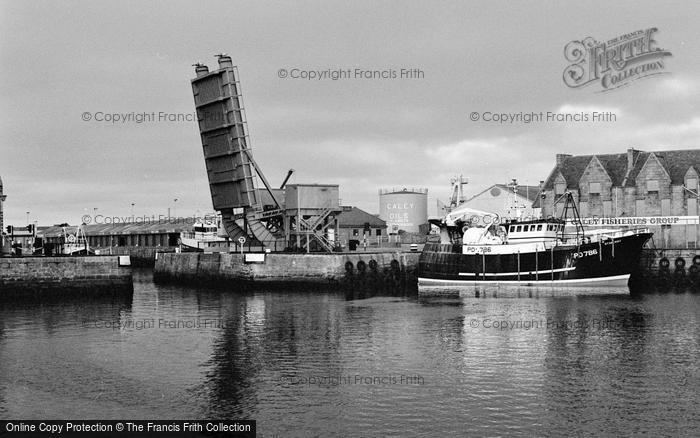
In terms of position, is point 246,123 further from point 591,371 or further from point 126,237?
point 126,237

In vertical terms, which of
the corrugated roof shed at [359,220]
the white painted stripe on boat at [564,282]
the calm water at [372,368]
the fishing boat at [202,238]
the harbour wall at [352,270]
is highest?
the corrugated roof shed at [359,220]

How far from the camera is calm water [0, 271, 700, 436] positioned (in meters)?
18.4

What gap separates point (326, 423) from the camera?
58.7ft

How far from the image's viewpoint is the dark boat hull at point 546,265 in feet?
164

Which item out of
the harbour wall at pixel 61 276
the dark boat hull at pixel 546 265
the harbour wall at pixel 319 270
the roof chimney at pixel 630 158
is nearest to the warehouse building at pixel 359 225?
the harbour wall at pixel 319 270

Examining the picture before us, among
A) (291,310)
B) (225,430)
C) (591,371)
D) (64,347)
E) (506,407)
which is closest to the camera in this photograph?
(225,430)

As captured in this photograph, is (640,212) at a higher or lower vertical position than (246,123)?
lower

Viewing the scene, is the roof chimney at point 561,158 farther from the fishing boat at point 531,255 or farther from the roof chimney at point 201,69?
the roof chimney at point 201,69

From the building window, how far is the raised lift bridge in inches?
1034

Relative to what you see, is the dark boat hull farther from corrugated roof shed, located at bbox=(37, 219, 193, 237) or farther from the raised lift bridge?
corrugated roof shed, located at bbox=(37, 219, 193, 237)

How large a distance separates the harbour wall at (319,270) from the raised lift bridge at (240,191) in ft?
8.88

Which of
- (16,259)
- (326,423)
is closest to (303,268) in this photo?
(16,259)

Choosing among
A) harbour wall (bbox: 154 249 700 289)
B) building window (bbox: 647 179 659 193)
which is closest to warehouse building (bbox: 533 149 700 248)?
building window (bbox: 647 179 659 193)

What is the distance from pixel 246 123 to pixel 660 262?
31449 millimetres
